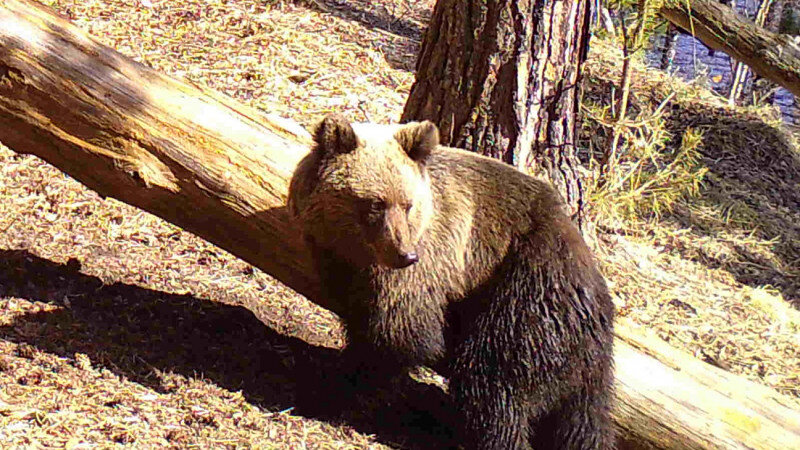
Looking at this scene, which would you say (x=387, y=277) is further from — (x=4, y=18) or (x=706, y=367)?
(x=4, y=18)

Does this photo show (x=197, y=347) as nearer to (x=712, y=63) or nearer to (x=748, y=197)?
(x=748, y=197)

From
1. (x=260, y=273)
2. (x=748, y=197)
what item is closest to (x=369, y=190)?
(x=260, y=273)

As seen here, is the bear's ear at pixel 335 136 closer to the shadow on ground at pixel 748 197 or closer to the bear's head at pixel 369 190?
the bear's head at pixel 369 190

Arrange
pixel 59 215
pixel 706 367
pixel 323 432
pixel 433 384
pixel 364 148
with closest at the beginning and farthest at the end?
pixel 364 148 < pixel 323 432 < pixel 706 367 < pixel 433 384 < pixel 59 215

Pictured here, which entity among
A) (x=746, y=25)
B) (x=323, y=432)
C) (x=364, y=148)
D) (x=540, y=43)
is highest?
(x=746, y=25)

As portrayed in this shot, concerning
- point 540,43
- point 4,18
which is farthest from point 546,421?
point 4,18

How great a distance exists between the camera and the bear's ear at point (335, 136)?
363 centimetres

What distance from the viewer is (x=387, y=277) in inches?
152

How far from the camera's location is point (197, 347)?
4430 mm

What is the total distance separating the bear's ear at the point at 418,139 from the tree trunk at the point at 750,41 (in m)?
4.91

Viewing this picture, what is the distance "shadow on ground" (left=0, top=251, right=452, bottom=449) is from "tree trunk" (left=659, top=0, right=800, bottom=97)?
5.04m

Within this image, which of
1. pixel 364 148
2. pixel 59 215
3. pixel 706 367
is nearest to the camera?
pixel 364 148

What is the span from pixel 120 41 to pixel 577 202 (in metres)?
3.59

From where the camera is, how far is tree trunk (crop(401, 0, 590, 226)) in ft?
15.6
